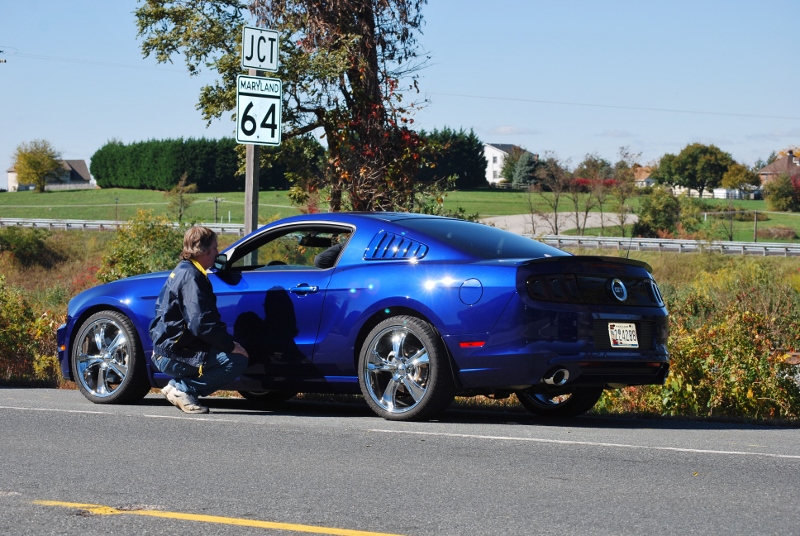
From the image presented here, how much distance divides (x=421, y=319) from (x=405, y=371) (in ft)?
1.28

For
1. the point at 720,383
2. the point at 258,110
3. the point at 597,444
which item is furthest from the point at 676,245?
the point at 597,444

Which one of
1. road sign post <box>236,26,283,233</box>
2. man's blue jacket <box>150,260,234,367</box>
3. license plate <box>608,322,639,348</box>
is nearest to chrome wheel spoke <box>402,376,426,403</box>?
license plate <box>608,322,639,348</box>

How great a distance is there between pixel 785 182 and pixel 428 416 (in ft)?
346

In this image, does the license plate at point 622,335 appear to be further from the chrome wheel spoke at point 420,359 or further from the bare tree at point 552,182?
the bare tree at point 552,182

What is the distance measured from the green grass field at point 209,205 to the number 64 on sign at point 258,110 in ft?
219

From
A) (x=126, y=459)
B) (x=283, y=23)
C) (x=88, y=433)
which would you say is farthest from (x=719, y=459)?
(x=283, y=23)

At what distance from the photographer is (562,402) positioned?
9.08m

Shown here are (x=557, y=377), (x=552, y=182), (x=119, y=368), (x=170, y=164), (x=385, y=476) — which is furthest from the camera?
(x=170, y=164)

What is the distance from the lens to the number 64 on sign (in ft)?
39.3

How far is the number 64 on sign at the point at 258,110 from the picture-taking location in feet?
39.3

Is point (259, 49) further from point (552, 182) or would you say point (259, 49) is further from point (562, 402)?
point (552, 182)

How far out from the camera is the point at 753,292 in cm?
2406

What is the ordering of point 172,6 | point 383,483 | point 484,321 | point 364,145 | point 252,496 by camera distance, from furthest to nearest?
point 172,6, point 364,145, point 484,321, point 383,483, point 252,496

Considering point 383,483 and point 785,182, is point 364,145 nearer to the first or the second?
point 383,483
